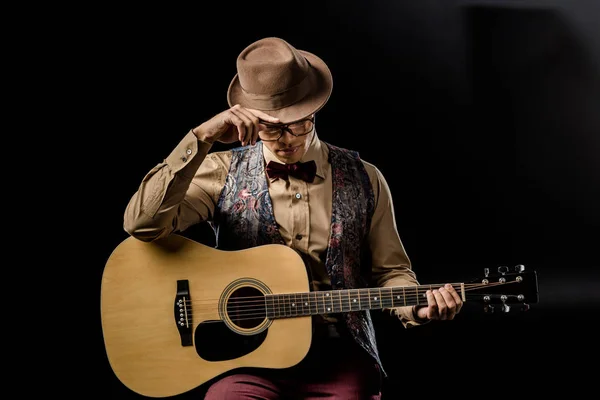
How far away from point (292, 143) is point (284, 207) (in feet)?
0.73

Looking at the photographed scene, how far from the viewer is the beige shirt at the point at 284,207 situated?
226 cm

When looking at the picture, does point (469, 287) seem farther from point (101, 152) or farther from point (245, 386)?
point (101, 152)

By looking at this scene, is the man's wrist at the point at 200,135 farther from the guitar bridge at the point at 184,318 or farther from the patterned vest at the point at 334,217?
the guitar bridge at the point at 184,318

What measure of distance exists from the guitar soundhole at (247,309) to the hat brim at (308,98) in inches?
22.3

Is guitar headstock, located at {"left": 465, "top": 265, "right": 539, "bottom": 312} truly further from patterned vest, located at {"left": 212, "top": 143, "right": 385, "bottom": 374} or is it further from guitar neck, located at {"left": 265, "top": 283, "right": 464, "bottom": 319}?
patterned vest, located at {"left": 212, "top": 143, "right": 385, "bottom": 374}

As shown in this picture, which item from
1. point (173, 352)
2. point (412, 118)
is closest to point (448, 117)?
point (412, 118)

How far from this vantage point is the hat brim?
2396 millimetres

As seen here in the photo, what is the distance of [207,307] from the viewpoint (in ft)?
7.68

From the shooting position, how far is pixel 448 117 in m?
4.16

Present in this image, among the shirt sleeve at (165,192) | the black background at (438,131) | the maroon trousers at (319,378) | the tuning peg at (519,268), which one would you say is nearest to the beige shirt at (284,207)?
the shirt sleeve at (165,192)

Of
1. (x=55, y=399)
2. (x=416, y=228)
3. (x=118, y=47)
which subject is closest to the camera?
(x=55, y=399)

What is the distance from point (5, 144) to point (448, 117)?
2323 mm

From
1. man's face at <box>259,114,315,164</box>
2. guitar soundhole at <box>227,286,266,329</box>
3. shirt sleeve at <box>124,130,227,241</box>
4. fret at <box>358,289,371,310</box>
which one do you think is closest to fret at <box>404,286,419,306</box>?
fret at <box>358,289,371,310</box>

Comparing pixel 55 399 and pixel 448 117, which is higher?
pixel 448 117
